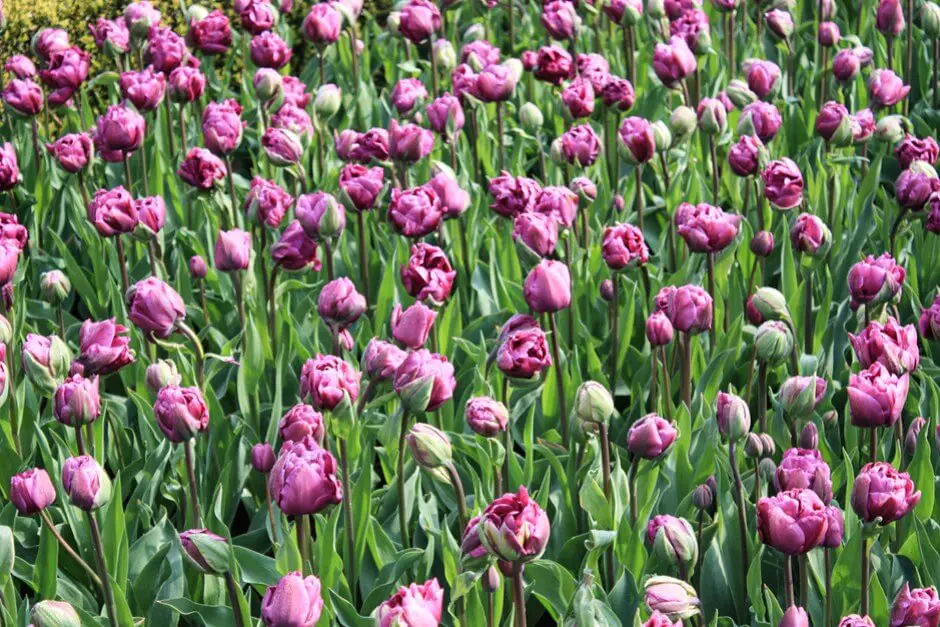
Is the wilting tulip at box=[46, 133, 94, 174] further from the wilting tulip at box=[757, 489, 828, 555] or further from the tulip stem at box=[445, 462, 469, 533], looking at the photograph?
the wilting tulip at box=[757, 489, 828, 555]

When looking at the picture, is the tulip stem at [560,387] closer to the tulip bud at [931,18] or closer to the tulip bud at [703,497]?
the tulip bud at [703,497]

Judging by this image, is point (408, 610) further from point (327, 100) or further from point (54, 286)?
point (327, 100)

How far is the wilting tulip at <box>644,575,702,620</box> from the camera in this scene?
1610mm

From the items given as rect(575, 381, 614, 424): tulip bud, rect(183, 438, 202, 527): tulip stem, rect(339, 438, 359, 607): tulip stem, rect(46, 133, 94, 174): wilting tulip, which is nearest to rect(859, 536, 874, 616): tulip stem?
rect(575, 381, 614, 424): tulip bud

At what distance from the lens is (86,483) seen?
1858 millimetres

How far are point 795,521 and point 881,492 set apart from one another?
0.15m

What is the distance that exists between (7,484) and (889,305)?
1.76m

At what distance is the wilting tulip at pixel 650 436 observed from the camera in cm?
200

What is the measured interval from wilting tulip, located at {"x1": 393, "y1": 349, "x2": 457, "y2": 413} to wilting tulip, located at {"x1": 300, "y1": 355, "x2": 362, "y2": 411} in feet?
0.28

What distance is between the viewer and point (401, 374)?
1998 millimetres

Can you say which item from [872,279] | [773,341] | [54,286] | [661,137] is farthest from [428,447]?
[661,137]

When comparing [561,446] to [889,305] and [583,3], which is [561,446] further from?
[583,3]

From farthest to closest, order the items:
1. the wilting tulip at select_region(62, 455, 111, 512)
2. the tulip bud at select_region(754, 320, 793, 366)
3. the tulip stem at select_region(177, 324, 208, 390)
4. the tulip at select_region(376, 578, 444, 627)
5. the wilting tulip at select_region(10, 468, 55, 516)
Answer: the tulip stem at select_region(177, 324, 208, 390) → the tulip bud at select_region(754, 320, 793, 366) → the wilting tulip at select_region(10, 468, 55, 516) → the wilting tulip at select_region(62, 455, 111, 512) → the tulip at select_region(376, 578, 444, 627)

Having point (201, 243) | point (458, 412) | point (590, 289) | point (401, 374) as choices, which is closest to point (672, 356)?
point (590, 289)
